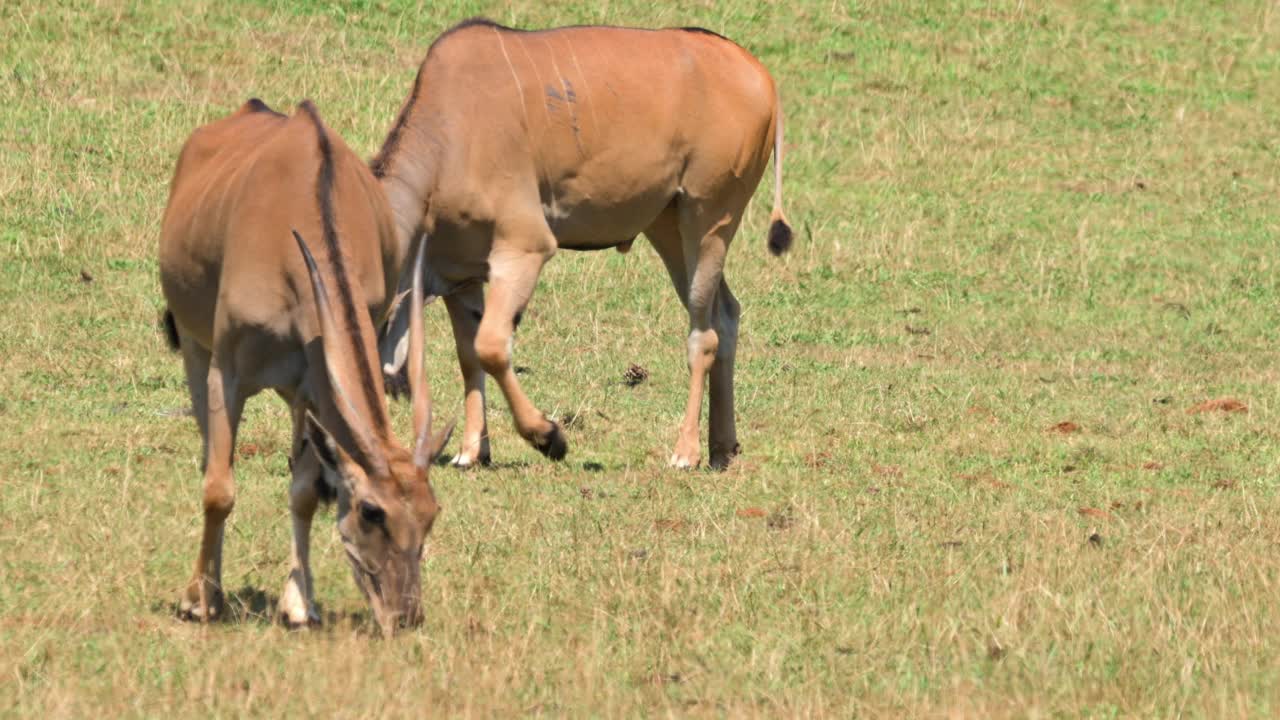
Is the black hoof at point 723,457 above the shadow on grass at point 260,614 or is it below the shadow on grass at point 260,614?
below

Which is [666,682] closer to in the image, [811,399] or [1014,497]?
[1014,497]

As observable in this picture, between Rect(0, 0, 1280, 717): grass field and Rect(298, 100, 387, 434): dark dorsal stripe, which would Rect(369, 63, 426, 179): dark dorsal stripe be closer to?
Rect(0, 0, 1280, 717): grass field

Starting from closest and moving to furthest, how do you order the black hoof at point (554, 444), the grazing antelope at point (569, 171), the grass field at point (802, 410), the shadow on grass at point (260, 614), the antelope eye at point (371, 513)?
the antelope eye at point (371, 513) < the grass field at point (802, 410) < the shadow on grass at point (260, 614) < the black hoof at point (554, 444) < the grazing antelope at point (569, 171)

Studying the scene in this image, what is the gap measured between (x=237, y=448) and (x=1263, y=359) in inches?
272

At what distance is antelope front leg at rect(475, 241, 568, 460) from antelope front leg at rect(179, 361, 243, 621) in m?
2.55

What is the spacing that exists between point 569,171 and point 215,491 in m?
3.56

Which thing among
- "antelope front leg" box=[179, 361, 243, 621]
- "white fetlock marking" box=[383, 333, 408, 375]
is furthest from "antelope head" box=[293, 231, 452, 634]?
"white fetlock marking" box=[383, 333, 408, 375]

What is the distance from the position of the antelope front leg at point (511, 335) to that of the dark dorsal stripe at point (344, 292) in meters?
2.50

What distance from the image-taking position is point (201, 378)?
23.3 feet

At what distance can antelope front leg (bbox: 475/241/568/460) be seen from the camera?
28.8 feet

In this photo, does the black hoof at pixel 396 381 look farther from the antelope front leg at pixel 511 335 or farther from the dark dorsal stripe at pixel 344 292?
the dark dorsal stripe at pixel 344 292

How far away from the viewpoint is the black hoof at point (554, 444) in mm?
8758

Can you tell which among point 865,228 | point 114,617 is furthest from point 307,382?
point 865,228

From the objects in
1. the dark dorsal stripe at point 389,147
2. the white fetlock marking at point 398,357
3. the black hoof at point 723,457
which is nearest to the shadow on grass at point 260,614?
the white fetlock marking at point 398,357
